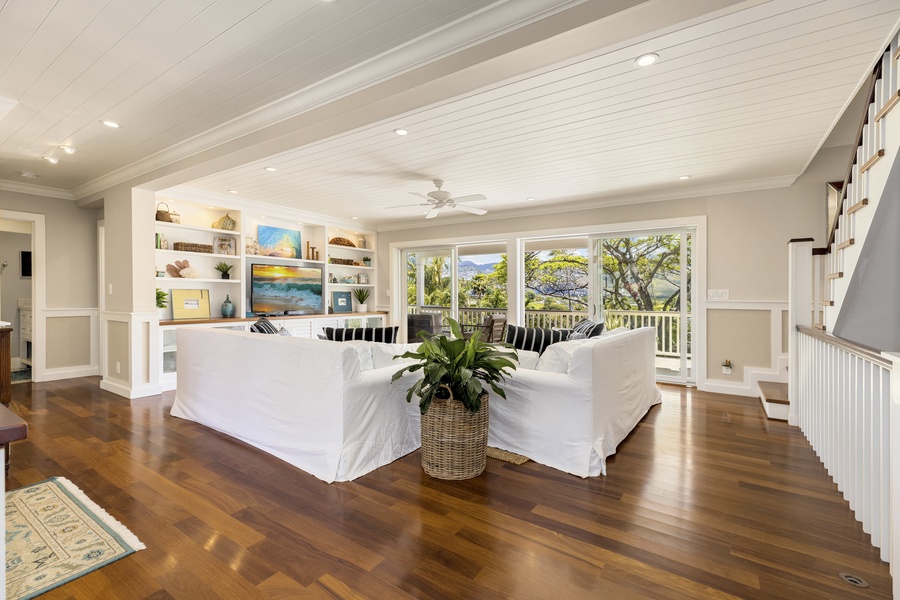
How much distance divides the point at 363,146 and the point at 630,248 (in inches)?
154

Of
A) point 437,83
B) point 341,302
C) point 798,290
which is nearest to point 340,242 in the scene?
point 341,302

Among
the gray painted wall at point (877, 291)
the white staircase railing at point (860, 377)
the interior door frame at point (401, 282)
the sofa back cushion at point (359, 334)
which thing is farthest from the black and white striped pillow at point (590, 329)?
the interior door frame at point (401, 282)

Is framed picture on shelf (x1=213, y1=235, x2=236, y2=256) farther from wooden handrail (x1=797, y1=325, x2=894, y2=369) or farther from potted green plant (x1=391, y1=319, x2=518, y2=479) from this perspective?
wooden handrail (x1=797, y1=325, x2=894, y2=369)

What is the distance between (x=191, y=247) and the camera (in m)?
5.54

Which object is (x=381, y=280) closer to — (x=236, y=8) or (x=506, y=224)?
(x=506, y=224)

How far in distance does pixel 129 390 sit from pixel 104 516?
300cm

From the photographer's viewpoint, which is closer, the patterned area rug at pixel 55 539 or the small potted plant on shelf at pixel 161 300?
the patterned area rug at pixel 55 539

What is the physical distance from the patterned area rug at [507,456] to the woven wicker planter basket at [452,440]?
29cm

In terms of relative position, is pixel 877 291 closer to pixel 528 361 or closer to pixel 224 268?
pixel 528 361

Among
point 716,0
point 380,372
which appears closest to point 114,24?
point 380,372

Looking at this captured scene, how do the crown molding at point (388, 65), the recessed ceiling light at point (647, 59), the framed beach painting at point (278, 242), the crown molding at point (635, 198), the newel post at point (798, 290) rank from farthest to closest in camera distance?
the framed beach painting at point (278, 242) → the crown molding at point (635, 198) → the newel post at point (798, 290) → the recessed ceiling light at point (647, 59) → the crown molding at point (388, 65)

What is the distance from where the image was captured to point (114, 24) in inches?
84.2

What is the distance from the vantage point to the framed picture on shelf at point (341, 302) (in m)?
7.59

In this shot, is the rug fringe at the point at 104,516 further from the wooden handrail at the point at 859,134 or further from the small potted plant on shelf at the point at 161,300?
the wooden handrail at the point at 859,134
